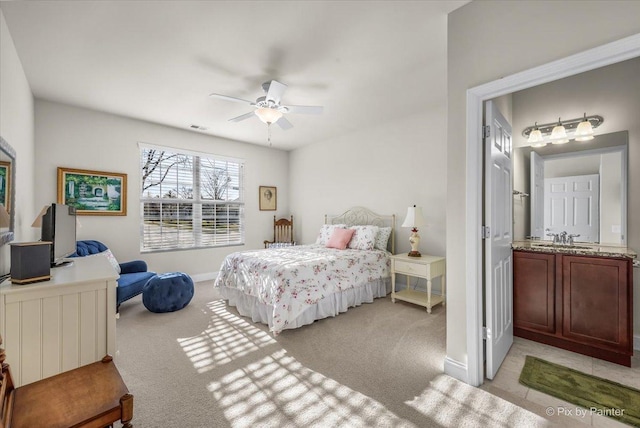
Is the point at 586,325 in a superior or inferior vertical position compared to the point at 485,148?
inferior

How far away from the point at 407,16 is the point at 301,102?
1817 mm

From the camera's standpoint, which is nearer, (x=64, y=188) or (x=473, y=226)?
(x=473, y=226)

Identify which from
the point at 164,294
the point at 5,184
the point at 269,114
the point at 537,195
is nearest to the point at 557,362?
Result: the point at 537,195

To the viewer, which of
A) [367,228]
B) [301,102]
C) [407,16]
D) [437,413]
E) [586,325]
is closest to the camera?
[437,413]

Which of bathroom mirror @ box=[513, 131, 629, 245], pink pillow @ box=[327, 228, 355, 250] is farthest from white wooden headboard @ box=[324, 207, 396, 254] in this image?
bathroom mirror @ box=[513, 131, 629, 245]

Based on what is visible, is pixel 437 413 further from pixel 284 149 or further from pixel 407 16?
pixel 284 149

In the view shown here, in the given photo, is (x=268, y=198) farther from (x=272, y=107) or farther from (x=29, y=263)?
(x=29, y=263)

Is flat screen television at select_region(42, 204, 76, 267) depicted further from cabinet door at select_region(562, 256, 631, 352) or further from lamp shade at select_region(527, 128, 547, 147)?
lamp shade at select_region(527, 128, 547, 147)

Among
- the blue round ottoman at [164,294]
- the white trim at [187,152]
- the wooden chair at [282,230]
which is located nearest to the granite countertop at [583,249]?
the blue round ottoman at [164,294]

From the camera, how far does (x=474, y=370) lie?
2.03m

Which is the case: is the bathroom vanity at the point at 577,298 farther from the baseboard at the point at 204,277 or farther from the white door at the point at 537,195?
the baseboard at the point at 204,277

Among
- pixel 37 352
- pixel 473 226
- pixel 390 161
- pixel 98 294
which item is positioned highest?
pixel 390 161

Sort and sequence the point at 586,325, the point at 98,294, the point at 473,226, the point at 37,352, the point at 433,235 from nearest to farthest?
→ 1. the point at 37,352
2. the point at 98,294
3. the point at 473,226
4. the point at 586,325
5. the point at 433,235

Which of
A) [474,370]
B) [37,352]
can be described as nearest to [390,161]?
[474,370]
